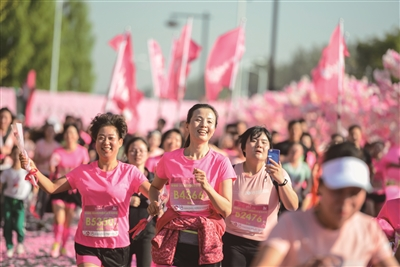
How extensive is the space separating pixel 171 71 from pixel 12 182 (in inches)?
453

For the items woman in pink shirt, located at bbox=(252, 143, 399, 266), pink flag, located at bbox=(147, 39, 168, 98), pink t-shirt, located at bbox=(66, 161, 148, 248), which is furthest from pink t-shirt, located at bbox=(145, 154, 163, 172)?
pink flag, located at bbox=(147, 39, 168, 98)

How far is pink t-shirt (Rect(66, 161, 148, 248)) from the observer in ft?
20.5

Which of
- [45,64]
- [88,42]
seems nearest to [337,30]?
[45,64]

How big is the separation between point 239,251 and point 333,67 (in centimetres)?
1072

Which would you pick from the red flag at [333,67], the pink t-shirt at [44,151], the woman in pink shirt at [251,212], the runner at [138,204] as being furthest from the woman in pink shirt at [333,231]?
the red flag at [333,67]

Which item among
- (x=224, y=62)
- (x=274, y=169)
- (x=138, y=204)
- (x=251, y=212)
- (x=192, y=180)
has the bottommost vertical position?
(x=138, y=204)

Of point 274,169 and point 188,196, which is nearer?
point 274,169

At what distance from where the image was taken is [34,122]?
43.3 metres

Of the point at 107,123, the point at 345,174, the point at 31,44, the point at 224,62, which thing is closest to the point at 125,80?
the point at 224,62

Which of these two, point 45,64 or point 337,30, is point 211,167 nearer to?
point 337,30

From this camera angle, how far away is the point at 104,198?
6.27 meters

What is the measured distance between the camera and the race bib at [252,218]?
640 centimetres

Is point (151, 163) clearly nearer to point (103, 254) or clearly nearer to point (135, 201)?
point (135, 201)

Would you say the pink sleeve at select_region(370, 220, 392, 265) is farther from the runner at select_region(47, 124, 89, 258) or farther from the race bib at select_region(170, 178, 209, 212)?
the runner at select_region(47, 124, 89, 258)
